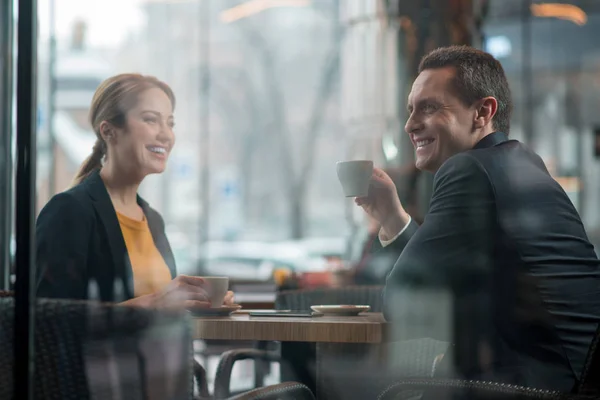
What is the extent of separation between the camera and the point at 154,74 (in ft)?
7.09

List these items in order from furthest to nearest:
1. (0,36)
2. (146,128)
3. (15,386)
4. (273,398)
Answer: (0,36) → (146,128) → (273,398) → (15,386)

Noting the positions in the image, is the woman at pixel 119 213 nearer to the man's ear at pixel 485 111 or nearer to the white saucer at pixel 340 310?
the white saucer at pixel 340 310

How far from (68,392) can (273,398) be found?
0.36 m

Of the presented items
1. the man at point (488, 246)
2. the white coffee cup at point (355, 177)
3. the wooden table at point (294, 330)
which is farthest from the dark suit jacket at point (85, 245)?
the man at point (488, 246)

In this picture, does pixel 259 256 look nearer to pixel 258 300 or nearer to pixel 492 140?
pixel 258 300

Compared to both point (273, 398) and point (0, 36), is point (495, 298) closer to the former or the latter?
point (273, 398)

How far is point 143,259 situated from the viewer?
6.59 feet

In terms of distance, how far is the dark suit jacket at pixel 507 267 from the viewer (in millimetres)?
1797

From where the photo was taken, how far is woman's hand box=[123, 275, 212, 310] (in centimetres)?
190

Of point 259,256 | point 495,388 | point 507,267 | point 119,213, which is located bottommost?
point 259,256

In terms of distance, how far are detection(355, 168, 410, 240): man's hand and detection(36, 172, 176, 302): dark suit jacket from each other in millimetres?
465

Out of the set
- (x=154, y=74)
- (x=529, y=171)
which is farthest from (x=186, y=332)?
(x=154, y=74)

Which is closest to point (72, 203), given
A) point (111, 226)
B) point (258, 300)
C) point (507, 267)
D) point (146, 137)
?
point (111, 226)

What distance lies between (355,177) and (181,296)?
1.41 feet
